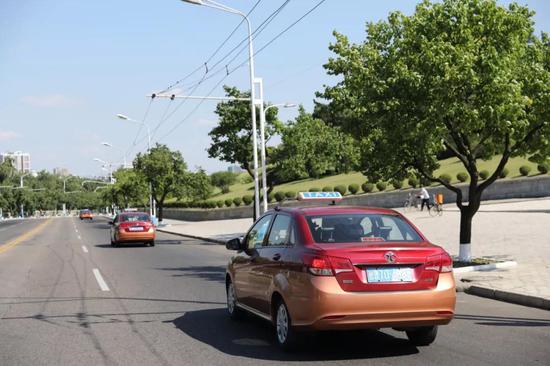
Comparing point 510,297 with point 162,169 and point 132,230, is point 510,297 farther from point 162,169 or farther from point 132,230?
point 162,169

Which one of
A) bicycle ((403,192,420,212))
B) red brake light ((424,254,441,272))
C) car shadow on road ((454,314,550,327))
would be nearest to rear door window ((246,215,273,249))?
red brake light ((424,254,441,272))

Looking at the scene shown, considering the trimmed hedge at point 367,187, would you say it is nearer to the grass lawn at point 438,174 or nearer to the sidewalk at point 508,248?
the grass lawn at point 438,174

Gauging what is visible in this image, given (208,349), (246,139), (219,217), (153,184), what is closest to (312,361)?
(208,349)

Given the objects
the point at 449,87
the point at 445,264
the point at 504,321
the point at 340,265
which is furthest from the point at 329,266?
the point at 449,87

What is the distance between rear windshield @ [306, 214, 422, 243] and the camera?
692 centimetres

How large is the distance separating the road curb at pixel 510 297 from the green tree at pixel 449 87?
362cm

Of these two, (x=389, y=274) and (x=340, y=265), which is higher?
(x=340, y=265)

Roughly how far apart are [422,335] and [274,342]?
1648 mm

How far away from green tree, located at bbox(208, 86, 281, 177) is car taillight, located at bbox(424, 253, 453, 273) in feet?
88.2

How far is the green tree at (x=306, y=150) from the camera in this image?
31.5m

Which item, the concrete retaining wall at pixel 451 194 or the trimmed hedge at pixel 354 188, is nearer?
the concrete retaining wall at pixel 451 194

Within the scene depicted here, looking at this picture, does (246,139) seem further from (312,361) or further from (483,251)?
(312,361)

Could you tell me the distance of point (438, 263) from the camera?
665cm

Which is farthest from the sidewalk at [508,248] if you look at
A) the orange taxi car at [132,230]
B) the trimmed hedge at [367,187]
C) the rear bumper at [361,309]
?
the trimmed hedge at [367,187]
